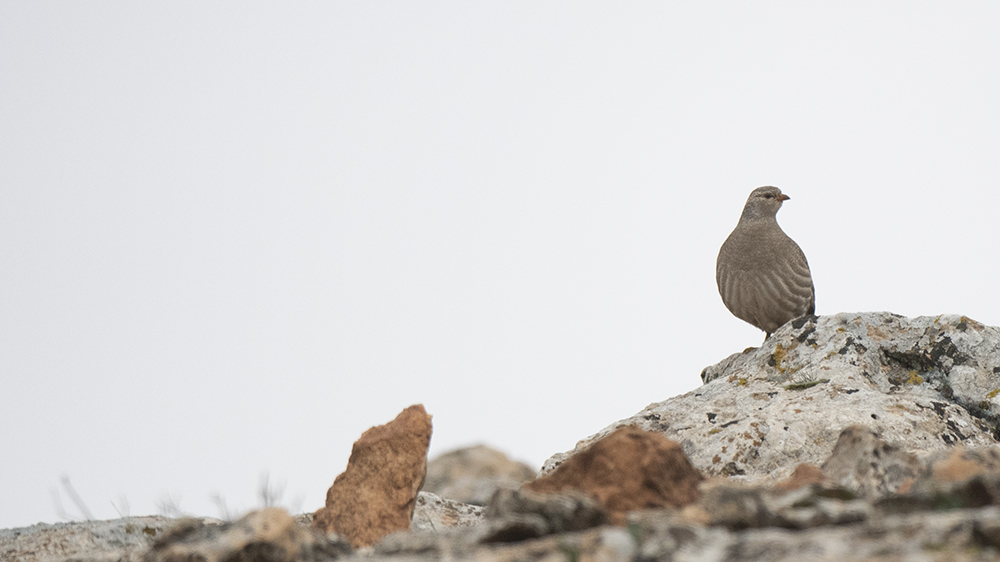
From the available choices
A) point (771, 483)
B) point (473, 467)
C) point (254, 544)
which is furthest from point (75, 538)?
point (473, 467)

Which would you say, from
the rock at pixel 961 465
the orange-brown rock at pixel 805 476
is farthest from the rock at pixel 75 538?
the rock at pixel 961 465

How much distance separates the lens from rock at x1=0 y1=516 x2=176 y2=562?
527 cm

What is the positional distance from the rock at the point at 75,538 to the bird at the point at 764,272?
19.4 ft

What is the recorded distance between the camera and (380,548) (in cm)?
327

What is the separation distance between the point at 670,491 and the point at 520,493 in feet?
2.88

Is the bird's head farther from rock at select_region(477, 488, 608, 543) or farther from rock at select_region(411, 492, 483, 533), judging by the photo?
rock at select_region(477, 488, 608, 543)

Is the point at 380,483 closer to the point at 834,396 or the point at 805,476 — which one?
the point at 805,476

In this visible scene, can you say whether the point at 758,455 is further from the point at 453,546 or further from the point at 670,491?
the point at 453,546

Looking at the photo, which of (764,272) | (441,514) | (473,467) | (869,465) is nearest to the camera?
(869,465)

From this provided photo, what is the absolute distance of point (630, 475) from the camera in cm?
392

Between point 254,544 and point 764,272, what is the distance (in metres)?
6.98

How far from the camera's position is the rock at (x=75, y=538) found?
5270mm

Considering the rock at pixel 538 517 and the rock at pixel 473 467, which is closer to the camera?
the rock at pixel 538 517

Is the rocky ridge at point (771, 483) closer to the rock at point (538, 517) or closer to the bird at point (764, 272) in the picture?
the rock at point (538, 517)
